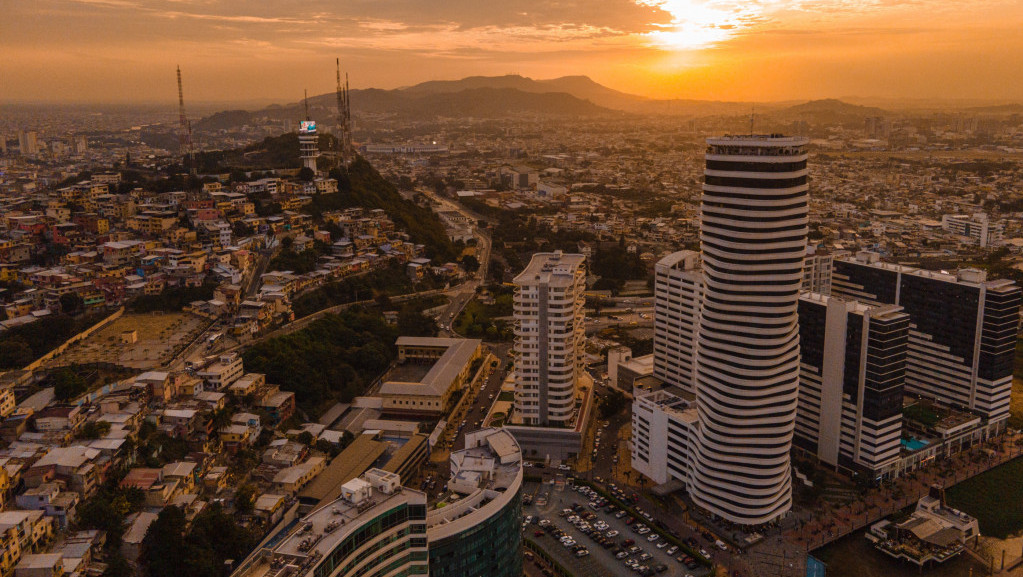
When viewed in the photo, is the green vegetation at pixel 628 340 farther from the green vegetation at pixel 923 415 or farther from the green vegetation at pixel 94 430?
the green vegetation at pixel 94 430

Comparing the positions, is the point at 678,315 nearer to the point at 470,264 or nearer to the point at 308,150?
the point at 470,264

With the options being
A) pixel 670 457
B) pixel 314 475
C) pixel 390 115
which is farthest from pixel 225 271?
pixel 390 115

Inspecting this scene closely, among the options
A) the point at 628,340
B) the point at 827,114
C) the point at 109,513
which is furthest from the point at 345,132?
the point at 827,114

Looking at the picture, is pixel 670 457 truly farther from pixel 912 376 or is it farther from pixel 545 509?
pixel 912 376

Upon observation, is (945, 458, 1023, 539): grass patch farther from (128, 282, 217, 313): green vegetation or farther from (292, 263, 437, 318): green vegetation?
(128, 282, 217, 313): green vegetation

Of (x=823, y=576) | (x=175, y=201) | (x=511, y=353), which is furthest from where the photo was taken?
(x=175, y=201)

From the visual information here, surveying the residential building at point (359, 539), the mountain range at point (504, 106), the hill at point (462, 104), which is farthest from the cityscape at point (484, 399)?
the hill at point (462, 104)
